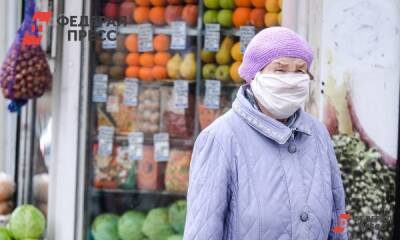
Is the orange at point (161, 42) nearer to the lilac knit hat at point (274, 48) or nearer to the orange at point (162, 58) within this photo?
the orange at point (162, 58)

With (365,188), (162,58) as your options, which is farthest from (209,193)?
(162,58)

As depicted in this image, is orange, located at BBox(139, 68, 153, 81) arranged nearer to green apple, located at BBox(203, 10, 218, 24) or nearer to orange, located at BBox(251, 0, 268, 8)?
green apple, located at BBox(203, 10, 218, 24)

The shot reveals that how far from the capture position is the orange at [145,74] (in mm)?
4843

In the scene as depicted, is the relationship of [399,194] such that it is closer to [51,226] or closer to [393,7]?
[393,7]

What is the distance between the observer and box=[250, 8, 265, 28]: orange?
15.0ft

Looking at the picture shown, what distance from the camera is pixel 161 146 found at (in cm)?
489

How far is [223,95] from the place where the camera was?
4.70 meters

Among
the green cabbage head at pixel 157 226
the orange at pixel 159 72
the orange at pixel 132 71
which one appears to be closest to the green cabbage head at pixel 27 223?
the green cabbage head at pixel 157 226

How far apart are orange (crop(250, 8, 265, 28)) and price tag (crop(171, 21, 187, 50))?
0.45 meters

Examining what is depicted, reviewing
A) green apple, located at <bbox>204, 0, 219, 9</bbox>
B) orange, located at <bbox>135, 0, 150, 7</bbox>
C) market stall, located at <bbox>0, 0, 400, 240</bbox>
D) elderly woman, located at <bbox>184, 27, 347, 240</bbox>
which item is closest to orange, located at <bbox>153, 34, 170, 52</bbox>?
market stall, located at <bbox>0, 0, 400, 240</bbox>

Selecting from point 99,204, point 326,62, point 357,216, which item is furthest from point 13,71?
point 357,216

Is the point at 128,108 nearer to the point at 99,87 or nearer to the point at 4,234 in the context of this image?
the point at 99,87

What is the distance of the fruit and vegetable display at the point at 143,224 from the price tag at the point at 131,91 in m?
0.69

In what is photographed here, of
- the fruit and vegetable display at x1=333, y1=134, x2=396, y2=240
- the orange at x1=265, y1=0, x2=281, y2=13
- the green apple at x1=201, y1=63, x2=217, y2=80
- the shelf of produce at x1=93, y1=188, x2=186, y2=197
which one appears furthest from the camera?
the shelf of produce at x1=93, y1=188, x2=186, y2=197
